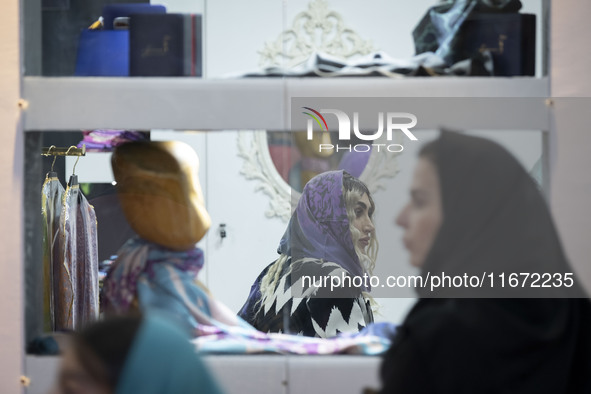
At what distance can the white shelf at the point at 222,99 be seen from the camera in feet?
6.85

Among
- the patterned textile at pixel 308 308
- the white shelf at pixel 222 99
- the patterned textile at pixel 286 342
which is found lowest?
the patterned textile at pixel 286 342

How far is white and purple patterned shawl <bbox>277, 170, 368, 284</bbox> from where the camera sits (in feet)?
6.97

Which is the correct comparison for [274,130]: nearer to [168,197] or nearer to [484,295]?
[168,197]

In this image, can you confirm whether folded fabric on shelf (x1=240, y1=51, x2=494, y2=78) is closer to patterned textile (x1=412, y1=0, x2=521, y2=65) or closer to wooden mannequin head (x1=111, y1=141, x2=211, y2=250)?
patterned textile (x1=412, y1=0, x2=521, y2=65)

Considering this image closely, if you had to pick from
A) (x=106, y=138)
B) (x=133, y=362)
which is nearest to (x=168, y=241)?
(x=106, y=138)

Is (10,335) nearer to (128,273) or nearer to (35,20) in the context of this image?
(128,273)

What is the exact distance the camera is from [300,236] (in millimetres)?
2129

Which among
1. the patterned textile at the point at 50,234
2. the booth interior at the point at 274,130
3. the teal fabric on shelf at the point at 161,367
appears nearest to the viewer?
the teal fabric on shelf at the point at 161,367

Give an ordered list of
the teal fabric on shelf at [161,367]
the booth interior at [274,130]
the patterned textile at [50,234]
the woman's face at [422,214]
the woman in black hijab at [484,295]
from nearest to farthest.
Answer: the teal fabric on shelf at [161,367] < the woman in black hijab at [484,295] < the woman's face at [422,214] < the booth interior at [274,130] < the patterned textile at [50,234]

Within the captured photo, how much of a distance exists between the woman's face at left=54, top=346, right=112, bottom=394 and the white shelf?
3.05 ft

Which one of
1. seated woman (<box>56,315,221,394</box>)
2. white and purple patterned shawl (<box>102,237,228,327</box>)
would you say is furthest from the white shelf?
seated woman (<box>56,315,221,394</box>)

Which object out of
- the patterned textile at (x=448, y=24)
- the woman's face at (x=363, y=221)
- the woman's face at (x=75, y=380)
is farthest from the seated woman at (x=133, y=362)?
the patterned textile at (x=448, y=24)

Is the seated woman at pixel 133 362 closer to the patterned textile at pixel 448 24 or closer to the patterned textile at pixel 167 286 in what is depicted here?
the patterned textile at pixel 167 286

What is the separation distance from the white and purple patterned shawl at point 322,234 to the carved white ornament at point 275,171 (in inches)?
1.8
